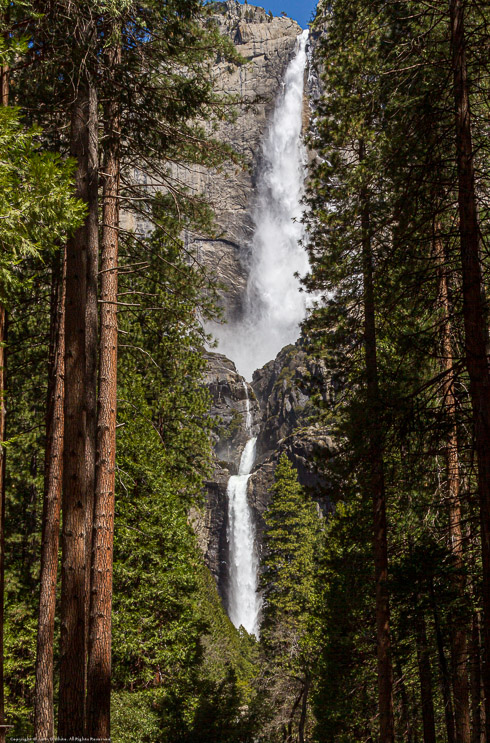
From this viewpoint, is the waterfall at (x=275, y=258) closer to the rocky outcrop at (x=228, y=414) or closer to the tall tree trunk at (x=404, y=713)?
the rocky outcrop at (x=228, y=414)

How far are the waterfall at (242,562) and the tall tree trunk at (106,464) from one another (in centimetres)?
4561

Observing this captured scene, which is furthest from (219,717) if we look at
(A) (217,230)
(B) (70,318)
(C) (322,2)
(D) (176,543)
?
(C) (322,2)

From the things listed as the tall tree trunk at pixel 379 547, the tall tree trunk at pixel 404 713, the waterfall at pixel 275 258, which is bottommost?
the tall tree trunk at pixel 404 713

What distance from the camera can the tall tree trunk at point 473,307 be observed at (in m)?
3.99

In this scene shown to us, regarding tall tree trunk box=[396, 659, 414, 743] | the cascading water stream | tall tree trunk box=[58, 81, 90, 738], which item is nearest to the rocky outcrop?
the cascading water stream

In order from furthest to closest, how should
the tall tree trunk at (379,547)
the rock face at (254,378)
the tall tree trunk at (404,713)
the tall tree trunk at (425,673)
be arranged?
the rock face at (254,378)
the tall tree trunk at (404,713)
the tall tree trunk at (379,547)
the tall tree trunk at (425,673)

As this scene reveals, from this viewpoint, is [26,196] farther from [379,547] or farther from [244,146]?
[244,146]

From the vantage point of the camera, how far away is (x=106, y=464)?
7.23 m

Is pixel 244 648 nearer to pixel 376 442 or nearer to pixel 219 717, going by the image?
pixel 219 717

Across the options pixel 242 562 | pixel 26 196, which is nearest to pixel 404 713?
pixel 26 196

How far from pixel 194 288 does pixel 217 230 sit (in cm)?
104

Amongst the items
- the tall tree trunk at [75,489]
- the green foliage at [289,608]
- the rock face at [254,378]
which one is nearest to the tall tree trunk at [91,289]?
the tall tree trunk at [75,489]

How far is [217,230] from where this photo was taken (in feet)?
30.9

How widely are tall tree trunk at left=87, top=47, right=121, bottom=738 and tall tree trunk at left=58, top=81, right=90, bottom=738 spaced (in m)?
1.10
